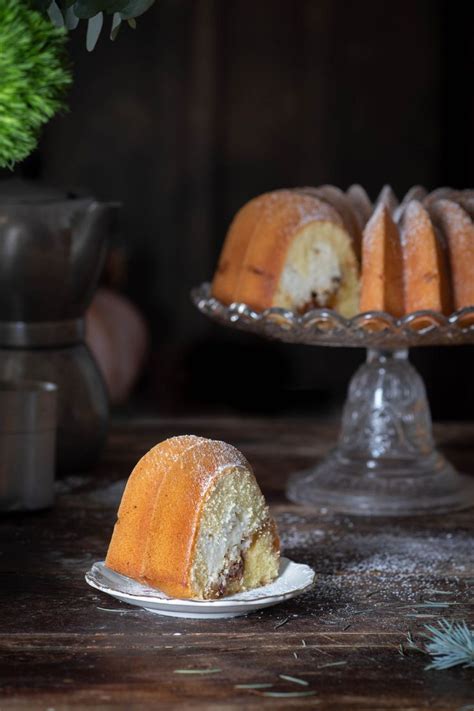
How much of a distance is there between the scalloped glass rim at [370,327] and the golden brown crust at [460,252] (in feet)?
0.12

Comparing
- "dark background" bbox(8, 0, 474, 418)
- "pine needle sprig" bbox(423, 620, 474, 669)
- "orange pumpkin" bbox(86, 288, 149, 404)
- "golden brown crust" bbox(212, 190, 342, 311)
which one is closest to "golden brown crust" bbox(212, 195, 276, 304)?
"golden brown crust" bbox(212, 190, 342, 311)

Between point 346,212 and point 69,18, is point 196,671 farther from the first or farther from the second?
point 346,212

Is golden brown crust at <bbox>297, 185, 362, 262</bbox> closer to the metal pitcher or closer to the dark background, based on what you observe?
the metal pitcher

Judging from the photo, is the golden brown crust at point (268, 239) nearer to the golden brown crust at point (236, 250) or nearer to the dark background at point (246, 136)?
the golden brown crust at point (236, 250)

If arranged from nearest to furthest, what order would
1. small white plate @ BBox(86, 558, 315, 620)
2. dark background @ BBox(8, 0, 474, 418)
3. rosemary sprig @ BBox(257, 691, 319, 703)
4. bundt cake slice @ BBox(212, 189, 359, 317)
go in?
rosemary sprig @ BBox(257, 691, 319, 703) → small white plate @ BBox(86, 558, 315, 620) → bundt cake slice @ BBox(212, 189, 359, 317) → dark background @ BBox(8, 0, 474, 418)

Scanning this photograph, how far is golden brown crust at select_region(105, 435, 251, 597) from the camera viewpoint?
94 cm

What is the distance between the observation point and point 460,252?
132 cm

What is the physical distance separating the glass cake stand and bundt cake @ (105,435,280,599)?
1.12 ft

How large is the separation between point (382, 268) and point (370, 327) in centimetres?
6

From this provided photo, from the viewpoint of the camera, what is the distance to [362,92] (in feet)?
11.6

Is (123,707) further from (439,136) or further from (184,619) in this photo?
(439,136)

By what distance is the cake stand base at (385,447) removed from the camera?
137cm

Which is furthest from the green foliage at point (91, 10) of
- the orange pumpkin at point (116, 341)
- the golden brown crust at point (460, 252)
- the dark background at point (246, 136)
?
the dark background at point (246, 136)

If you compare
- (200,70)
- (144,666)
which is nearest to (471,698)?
(144,666)
